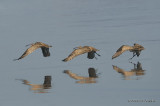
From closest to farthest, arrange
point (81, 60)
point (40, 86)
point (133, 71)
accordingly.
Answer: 1. point (40, 86)
2. point (133, 71)
3. point (81, 60)

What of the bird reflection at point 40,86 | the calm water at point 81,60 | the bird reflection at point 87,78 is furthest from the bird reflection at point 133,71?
the bird reflection at point 40,86

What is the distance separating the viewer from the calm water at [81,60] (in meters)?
17.2

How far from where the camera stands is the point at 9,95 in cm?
1792

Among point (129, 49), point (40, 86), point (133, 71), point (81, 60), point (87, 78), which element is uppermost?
point (129, 49)

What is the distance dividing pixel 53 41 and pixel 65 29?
3.28m

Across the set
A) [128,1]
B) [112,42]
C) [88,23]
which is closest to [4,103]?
[112,42]

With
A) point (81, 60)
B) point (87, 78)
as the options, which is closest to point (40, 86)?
point (87, 78)

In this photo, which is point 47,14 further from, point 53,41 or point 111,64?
point 111,64

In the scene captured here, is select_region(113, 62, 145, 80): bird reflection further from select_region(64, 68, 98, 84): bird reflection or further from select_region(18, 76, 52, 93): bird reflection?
select_region(18, 76, 52, 93): bird reflection

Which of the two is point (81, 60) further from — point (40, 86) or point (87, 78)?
point (40, 86)

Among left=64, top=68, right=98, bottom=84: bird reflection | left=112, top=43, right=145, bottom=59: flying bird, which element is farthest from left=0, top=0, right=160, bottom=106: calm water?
left=112, top=43, right=145, bottom=59: flying bird

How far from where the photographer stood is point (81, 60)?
21828 mm

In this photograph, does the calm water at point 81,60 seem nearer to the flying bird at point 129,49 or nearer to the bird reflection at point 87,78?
the bird reflection at point 87,78

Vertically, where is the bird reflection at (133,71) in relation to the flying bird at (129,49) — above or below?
below
